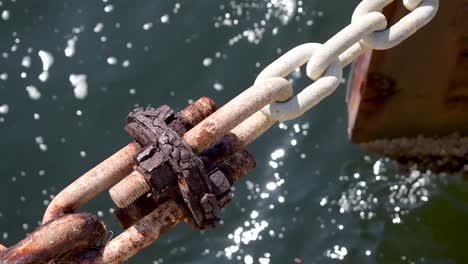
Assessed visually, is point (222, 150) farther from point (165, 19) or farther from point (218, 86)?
point (165, 19)

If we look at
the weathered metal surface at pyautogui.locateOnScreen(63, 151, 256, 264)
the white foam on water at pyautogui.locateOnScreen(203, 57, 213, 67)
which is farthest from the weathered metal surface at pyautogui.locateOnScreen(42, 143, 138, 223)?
the white foam on water at pyautogui.locateOnScreen(203, 57, 213, 67)

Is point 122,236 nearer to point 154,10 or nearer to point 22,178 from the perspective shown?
point 22,178

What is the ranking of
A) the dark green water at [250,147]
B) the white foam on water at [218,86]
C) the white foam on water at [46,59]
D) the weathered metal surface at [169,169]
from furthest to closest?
1. the white foam on water at [46,59]
2. the white foam on water at [218,86]
3. the dark green water at [250,147]
4. the weathered metal surface at [169,169]

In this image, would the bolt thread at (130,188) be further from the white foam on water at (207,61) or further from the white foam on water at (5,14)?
the white foam on water at (5,14)

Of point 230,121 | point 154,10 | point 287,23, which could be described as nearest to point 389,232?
point 287,23

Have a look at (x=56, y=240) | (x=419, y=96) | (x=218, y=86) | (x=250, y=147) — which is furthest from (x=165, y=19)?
(x=56, y=240)

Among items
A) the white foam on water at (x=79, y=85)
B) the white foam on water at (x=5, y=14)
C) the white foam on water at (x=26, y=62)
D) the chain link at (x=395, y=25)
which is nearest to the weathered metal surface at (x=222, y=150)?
the chain link at (x=395, y=25)
